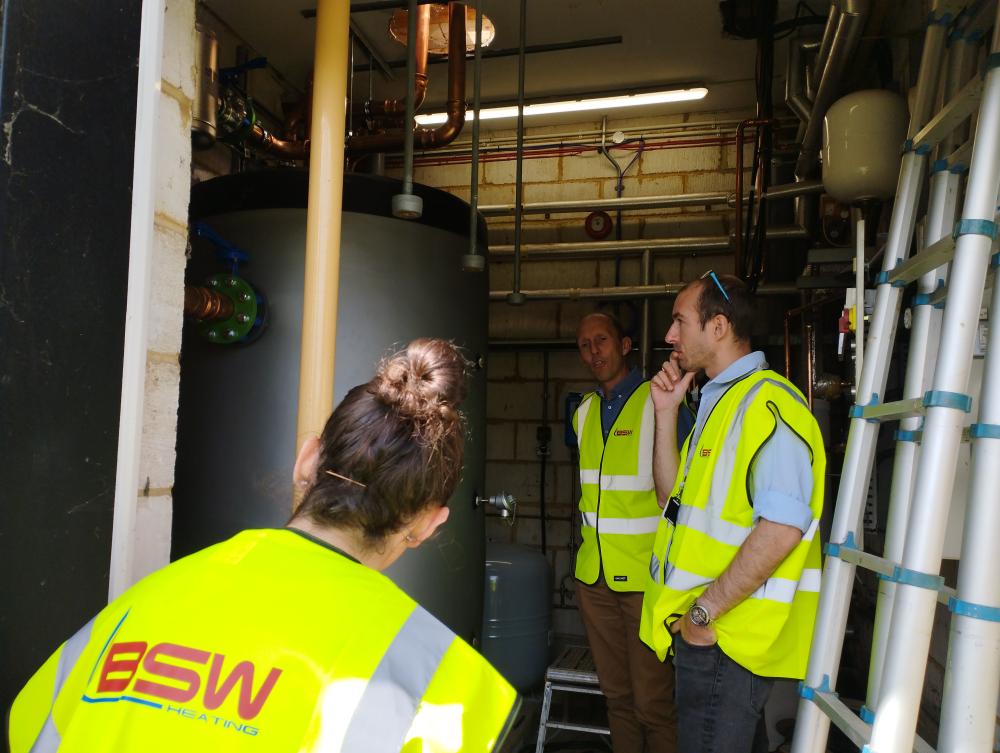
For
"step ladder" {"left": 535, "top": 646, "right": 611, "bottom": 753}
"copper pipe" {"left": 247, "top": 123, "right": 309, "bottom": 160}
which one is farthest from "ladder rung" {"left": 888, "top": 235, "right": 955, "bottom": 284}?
"copper pipe" {"left": 247, "top": 123, "right": 309, "bottom": 160}

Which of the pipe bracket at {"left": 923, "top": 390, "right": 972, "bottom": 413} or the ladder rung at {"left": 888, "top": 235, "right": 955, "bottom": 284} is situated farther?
the ladder rung at {"left": 888, "top": 235, "right": 955, "bottom": 284}

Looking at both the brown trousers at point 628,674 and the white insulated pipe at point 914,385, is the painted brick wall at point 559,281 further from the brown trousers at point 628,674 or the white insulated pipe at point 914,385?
the white insulated pipe at point 914,385

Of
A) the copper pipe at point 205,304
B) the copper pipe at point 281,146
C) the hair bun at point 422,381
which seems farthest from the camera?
the copper pipe at point 281,146

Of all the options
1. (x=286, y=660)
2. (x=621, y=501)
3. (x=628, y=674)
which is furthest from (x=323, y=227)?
(x=628, y=674)

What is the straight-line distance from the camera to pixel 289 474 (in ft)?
6.47

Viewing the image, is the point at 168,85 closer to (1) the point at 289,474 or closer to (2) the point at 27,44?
(2) the point at 27,44

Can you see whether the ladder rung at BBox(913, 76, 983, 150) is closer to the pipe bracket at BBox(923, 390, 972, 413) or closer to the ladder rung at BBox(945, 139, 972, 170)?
the ladder rung at BBox(945, 139, 972, 170)

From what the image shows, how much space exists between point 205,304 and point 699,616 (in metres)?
1.33

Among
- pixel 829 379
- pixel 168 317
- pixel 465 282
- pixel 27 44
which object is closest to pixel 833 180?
pixel 829 379

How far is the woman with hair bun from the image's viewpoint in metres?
0.65

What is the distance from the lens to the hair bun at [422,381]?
33.8 inches

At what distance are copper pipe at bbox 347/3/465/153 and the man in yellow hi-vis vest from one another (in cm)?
131

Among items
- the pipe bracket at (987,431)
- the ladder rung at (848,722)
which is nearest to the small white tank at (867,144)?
the pipe bracket at (987,431)

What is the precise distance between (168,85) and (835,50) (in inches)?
78.0
